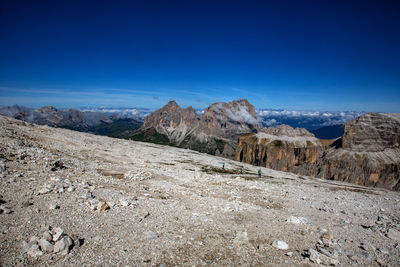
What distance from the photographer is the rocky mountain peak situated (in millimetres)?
170125

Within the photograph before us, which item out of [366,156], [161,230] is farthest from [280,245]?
[366,156]

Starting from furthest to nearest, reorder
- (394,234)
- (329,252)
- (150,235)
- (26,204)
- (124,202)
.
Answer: (124,202), (394,234), (26,204), (150,235), (329,252)

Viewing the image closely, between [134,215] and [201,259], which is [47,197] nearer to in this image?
[134,215]

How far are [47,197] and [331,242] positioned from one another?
19092 mm

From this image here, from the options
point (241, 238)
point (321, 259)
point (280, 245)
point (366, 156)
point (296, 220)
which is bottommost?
point (366, 156)

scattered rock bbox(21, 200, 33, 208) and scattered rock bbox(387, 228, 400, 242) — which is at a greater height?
scattered rock bbox(21, 200, 33, 208)

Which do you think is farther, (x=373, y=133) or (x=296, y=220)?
(x=373, y=133)

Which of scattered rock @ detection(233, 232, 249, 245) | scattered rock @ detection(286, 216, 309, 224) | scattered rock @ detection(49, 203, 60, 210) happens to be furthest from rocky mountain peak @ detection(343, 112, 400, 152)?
scattered rock @ detection(49, 203, 60, 210)

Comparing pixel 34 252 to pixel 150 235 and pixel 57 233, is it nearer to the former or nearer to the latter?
pixel 57 233

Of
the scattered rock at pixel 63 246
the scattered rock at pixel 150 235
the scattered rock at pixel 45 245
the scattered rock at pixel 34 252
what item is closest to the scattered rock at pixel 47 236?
the scattered rock at pixel 45 245

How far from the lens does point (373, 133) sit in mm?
178750

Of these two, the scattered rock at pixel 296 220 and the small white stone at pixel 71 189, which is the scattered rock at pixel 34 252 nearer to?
the small white stone at pixel 71 189

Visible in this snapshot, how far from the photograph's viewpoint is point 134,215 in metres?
14.3

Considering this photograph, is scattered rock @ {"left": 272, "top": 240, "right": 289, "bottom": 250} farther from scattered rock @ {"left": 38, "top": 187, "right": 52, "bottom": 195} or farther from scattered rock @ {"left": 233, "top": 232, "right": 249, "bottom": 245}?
scattered rock @ {"left": 38, "top": 187, "right": 52, "bottom": 195}
